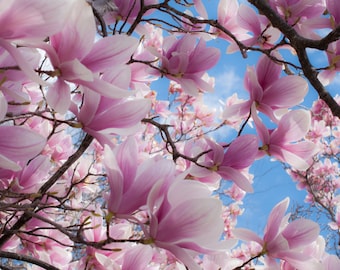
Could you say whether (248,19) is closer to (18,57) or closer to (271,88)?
(271,88)

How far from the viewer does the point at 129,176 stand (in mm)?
799

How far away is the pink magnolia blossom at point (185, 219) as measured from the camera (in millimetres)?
699

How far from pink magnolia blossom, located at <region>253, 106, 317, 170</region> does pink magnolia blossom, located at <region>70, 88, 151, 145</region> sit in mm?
502

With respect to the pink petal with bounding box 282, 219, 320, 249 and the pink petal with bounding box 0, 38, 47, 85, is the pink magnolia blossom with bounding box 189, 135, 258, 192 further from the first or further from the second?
the pink petal with bounding box 0, 38, 47, 85

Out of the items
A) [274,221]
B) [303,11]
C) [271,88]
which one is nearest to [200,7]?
[303,11]

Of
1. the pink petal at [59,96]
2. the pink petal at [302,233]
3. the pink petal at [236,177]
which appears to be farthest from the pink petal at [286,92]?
the pink petal at [59,96]

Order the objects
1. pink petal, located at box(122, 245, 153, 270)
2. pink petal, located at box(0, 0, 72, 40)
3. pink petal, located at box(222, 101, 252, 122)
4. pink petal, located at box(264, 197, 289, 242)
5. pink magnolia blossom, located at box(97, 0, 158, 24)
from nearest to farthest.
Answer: pink petal, located at box(0, 0, 72, 40)
pink petal, located at box(122, 245, 153, 270)
pink petal, located at box(264, 197, 289, 242)
pink petal, located at box(222, 101, 252, 122)
pink magnolia blossom, located at box(97, 0, 158, 24)

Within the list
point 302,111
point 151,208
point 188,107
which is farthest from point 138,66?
point 188,107

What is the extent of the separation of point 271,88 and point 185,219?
0.71 meters

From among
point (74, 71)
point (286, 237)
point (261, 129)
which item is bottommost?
point (286, 237)

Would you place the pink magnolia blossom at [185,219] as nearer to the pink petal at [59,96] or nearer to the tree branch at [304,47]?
the pink petal at [59,96]

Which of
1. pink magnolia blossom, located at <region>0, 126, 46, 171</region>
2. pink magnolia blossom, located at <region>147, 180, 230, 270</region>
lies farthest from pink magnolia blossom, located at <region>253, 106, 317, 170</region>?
pink magnolia blossom, located at <region>0, 126, 46, 171</region>

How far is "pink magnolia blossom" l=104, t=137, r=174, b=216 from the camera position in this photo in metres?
0.77

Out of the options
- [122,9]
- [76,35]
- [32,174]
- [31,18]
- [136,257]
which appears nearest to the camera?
[31,18]
